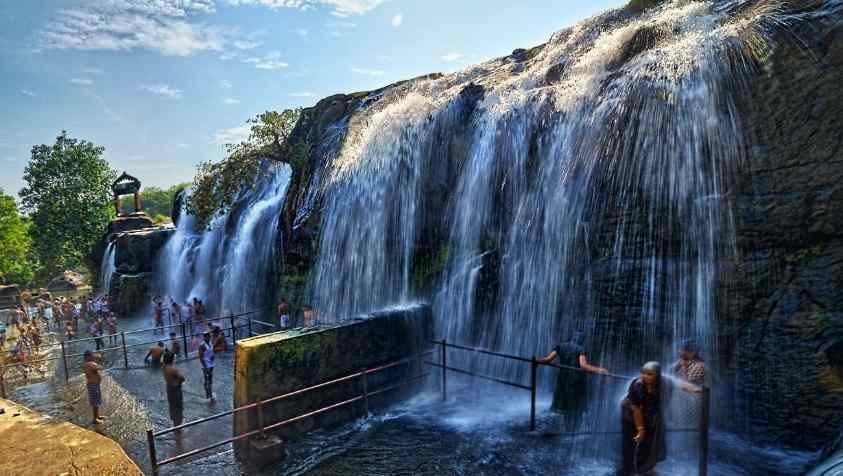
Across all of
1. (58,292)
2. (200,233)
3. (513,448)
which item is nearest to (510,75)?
(513,448)

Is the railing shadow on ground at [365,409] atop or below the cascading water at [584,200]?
below

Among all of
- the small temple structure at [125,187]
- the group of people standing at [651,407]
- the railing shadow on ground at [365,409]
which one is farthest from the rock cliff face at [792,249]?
Answer: the small temple structure at [125,187]

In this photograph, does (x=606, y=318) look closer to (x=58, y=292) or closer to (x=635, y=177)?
(x=635, y=177)

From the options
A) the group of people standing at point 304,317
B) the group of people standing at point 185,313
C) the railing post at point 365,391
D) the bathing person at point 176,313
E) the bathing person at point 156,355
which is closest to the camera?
the railing post at point 365,391

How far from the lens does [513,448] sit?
25.0ft

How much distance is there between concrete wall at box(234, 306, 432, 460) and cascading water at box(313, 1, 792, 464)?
2295mm

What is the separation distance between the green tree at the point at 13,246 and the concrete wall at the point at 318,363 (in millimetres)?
50106

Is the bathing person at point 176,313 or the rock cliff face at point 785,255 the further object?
the bathing person at point 176,313

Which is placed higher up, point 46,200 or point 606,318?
point 46,200

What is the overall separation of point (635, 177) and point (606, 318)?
272cm

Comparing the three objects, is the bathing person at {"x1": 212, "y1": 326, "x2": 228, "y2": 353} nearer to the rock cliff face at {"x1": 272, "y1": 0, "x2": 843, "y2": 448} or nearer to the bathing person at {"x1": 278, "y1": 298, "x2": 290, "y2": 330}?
the bathing person at {"x1": 278, "y1": 298, "x2": 290, "y2": 330}

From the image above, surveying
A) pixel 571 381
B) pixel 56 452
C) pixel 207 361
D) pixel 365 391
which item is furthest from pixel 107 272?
pixel 571 381

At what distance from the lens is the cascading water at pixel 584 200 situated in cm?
823

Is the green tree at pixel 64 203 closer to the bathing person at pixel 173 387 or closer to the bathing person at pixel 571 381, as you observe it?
the bathing person at pixel 173 387
